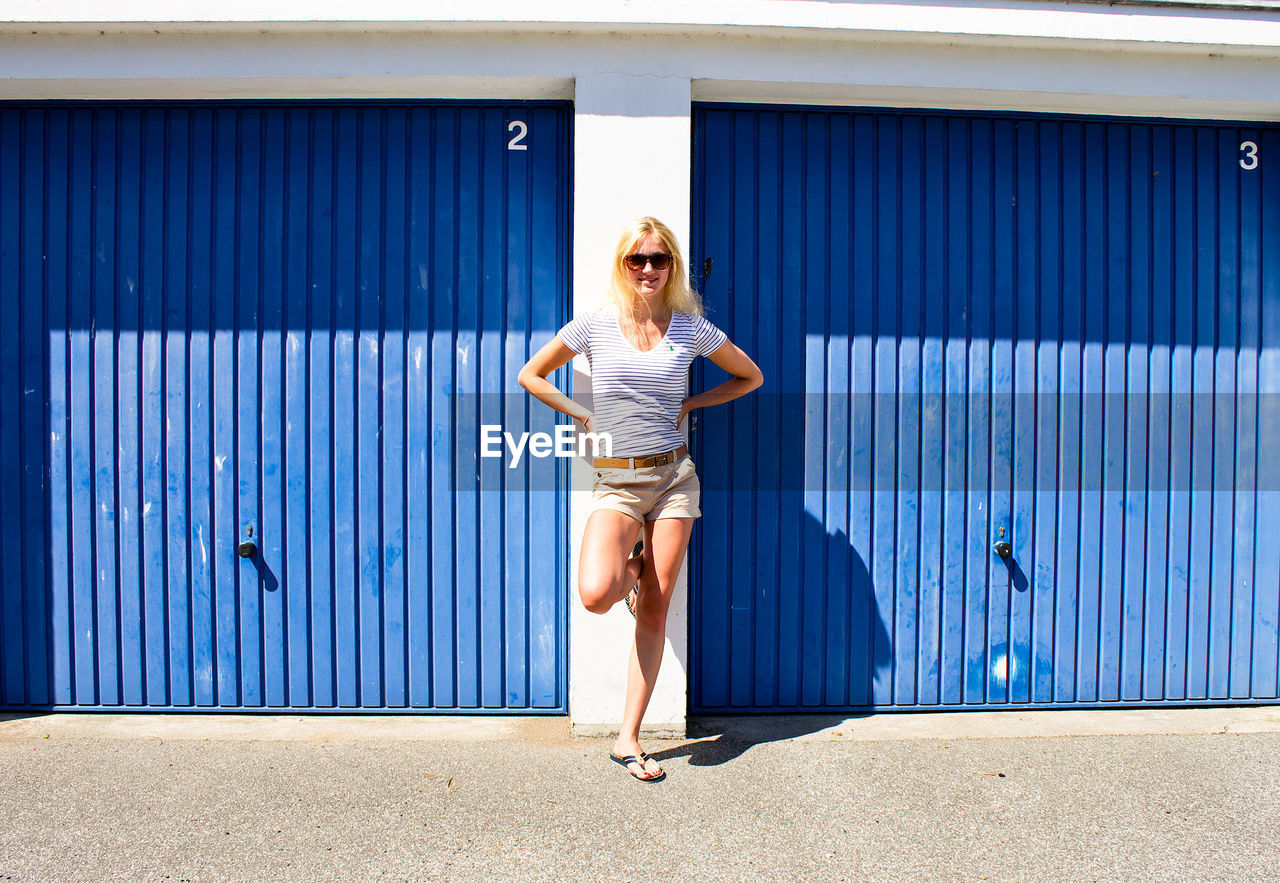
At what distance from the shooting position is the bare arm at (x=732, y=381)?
3105 mm

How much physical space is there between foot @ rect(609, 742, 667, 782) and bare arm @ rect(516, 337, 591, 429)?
4.20ft

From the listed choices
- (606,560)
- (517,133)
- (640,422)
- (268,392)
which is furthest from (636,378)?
(268,392)

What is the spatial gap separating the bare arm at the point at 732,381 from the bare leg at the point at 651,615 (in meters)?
0.43

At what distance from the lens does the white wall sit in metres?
3.17

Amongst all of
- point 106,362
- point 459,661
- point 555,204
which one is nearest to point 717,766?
point 459,661

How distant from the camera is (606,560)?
2889 millimetres

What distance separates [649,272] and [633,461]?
688mm

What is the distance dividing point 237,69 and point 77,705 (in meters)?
2.88

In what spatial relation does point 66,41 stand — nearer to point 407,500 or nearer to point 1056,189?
point 407,500

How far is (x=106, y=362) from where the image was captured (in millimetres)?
3523

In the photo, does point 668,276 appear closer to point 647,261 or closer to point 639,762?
point 647,261

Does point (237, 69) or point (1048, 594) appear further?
point (1048, 594)

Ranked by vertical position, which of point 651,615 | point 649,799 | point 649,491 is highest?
point 649,491

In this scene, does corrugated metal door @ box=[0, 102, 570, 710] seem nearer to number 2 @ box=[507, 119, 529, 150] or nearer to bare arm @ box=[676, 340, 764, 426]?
number 2 @ box=[507, 119, 529, 150]
